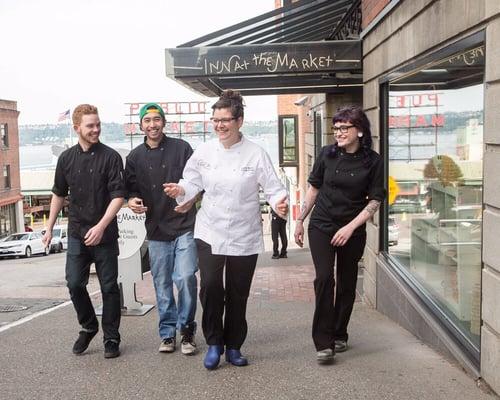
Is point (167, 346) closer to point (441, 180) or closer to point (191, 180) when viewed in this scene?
point (191, 180)

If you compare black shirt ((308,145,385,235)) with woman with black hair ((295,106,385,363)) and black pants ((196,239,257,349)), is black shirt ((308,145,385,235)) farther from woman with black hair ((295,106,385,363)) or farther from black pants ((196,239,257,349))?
black pants ((196,239,257,349))

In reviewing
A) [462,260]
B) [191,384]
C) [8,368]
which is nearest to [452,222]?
[462,260]

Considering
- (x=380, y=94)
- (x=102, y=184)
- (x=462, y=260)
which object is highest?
(x=380, y=94)

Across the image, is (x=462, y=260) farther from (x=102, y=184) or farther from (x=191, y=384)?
(x=102, y=184)

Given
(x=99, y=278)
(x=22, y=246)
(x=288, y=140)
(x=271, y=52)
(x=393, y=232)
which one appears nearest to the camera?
(x=99, y=278)

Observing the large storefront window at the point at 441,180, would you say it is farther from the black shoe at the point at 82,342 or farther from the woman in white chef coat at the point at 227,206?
the black shoe at the point at 82,342

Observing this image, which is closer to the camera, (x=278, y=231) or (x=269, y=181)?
(x=269, y=181)

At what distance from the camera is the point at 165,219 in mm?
4762

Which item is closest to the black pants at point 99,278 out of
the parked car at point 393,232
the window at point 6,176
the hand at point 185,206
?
the hand at point 185,206

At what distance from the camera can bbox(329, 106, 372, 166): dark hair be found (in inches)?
171

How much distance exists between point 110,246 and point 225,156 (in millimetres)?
1099

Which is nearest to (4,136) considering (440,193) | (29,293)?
(29,293)

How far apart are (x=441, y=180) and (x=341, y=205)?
1.29 metres

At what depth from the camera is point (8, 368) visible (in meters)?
4.55
